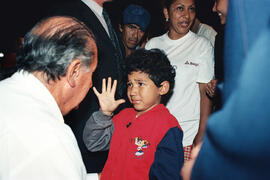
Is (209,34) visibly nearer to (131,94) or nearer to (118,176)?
(131,94)

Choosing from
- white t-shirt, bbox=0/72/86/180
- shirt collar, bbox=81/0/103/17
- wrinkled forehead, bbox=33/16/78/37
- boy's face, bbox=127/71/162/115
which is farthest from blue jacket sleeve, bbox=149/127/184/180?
shirt collar, bbox=81/0/103/17

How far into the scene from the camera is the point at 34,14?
20.1ft

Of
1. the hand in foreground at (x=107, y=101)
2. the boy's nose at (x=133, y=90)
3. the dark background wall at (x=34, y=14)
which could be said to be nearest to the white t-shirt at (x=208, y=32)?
the dark background wall at (x=34, y=14)

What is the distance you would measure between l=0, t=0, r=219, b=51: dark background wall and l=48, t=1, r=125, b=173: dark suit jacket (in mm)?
2430

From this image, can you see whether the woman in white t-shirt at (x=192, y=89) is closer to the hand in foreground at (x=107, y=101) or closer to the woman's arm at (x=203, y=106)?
the woman's arm at (x=203, y=106)

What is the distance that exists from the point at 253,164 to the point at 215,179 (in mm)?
93

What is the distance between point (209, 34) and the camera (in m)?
2.97

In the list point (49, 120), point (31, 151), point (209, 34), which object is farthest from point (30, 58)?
point (209, 34)

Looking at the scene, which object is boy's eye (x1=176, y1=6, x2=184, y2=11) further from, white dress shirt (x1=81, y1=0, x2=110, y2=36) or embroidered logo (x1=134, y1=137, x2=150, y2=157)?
embroidered logo (x1=134, y1=137, x2=150, y2=157)

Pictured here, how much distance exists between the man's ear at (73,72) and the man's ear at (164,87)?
883mm

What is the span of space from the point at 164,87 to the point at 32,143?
1.29 m

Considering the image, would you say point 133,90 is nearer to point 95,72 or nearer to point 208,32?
point 95,72

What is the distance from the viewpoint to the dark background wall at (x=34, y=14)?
3904 mm

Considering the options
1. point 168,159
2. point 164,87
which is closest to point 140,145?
point 168,159
